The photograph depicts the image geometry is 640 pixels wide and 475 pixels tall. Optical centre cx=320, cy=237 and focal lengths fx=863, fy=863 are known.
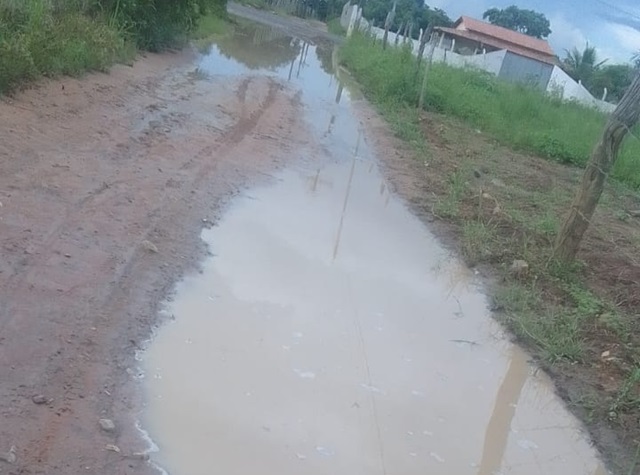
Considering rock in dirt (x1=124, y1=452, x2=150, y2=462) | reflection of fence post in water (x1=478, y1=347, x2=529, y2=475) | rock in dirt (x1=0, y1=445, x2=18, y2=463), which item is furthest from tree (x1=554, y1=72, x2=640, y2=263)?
rock in dirt (x1=0, y1=445, x2=18, y2=463)

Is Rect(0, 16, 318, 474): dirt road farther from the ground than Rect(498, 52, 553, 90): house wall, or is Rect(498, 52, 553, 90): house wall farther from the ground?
Rect(498, 52, 553, 90): house wall

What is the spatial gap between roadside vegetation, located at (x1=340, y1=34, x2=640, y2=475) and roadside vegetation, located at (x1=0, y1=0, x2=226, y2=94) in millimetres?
5040

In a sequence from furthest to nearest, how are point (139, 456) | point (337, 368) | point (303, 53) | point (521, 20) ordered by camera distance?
point (521, 20) < point (303, 53) < point (337, 368) < point (139, 456)

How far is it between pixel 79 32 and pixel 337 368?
10.4 metres

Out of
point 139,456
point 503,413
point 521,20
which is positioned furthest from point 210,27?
point 521,20

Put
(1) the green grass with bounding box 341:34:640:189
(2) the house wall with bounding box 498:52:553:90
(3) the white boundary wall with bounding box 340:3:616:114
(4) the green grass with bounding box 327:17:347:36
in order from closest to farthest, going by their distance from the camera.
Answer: (1) the green grass with bounding box 341:34:640:189, (3) the white boundary wall with bounding box 340:3:616:114, (2) the house wall with bounding box 498:52:553:90, (4) the green grass with bounding box 327:17:347:36

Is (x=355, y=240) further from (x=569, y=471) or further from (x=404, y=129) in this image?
(x=404, y=129)

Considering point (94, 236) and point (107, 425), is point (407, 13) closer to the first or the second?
point (94, 236)

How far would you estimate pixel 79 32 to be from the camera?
46.3ft

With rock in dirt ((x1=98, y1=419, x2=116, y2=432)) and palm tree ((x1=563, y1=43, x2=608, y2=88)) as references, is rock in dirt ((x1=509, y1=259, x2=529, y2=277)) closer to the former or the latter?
rock in dirt ((x1=98, y1=419, x2=116, y2=432))

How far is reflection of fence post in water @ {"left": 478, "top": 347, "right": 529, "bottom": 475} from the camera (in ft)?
16.1

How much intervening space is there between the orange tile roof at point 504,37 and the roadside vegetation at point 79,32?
113 ft

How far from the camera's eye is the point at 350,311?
648 centimetres

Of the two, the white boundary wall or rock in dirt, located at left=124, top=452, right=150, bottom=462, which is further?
the white boundary wall
